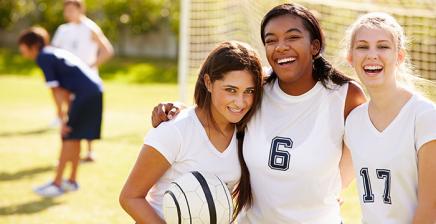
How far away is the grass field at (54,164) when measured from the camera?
18.4 ft

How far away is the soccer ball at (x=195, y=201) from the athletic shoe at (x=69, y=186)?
3.84 meters

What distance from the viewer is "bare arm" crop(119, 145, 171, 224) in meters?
2.85

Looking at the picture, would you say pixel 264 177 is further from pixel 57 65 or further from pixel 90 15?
pixel 90 15

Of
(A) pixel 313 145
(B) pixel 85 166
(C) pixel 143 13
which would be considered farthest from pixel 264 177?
(C) pixel 143 13

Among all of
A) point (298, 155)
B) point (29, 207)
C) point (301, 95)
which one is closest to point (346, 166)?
point (298, 155)

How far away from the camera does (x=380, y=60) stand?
2656 mm

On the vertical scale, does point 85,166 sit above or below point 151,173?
below

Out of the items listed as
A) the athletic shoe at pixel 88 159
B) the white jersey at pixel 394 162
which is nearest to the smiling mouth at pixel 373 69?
the white jersey at pixel 394 162

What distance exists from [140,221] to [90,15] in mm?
27923

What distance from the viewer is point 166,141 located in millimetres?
2854

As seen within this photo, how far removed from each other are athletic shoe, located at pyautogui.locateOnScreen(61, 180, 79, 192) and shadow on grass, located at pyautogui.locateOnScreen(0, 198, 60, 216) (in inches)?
11.7

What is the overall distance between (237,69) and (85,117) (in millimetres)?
3988

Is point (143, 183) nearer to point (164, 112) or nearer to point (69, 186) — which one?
point (164, 112)

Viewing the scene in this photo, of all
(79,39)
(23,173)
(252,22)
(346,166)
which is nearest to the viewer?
(346,166)
